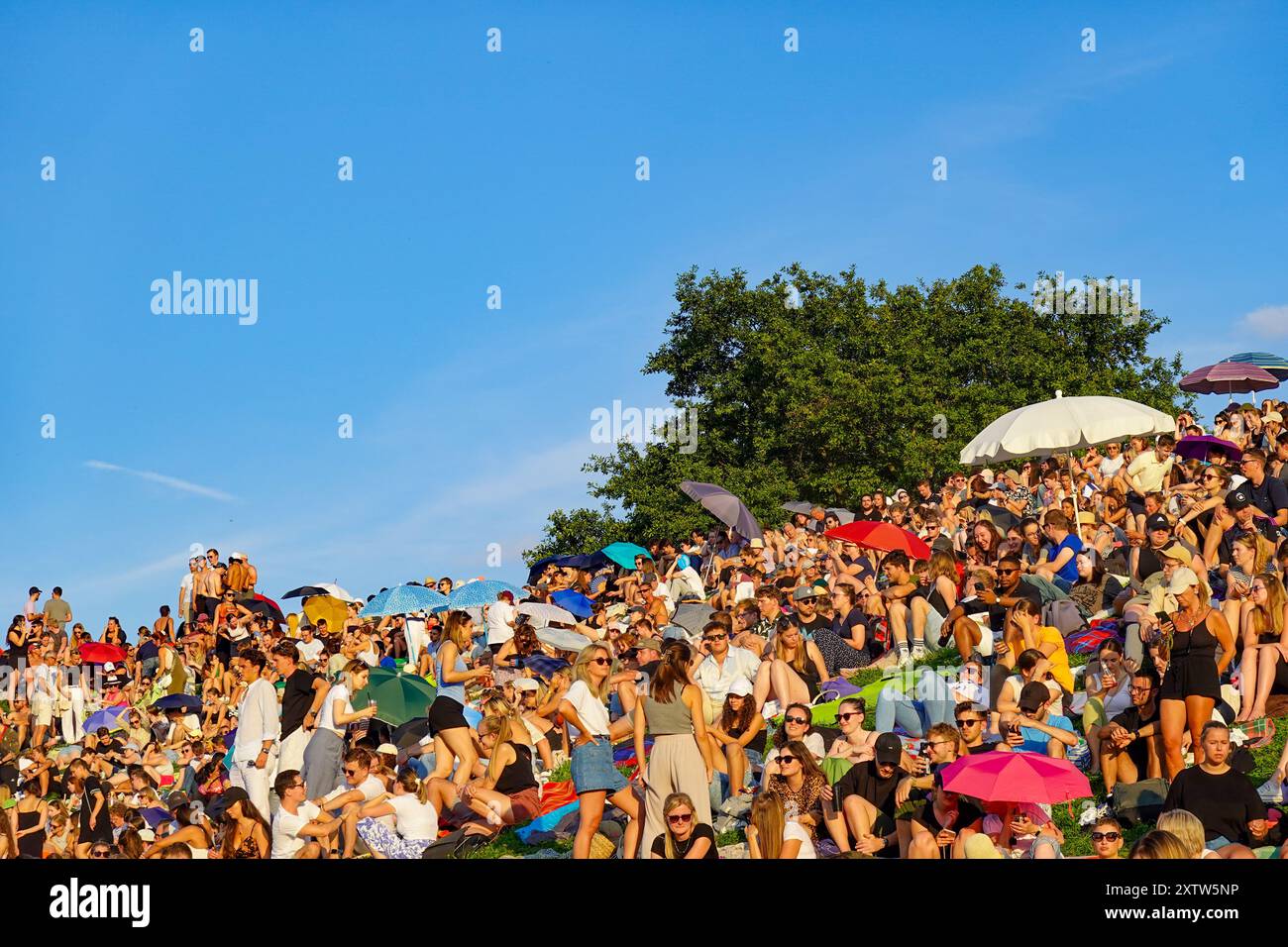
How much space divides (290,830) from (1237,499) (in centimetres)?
969

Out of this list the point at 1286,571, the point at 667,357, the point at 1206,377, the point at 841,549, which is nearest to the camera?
the point at 1286,571

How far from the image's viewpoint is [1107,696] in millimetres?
11328

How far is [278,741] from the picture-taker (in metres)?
12.8

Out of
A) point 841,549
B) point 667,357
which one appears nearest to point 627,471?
point 667,357

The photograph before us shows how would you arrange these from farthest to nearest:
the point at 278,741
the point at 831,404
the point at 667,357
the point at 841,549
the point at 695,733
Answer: the point at 667,357 < the point at 831,404 < the point at 841,549 < the point at 278,741 < the point at 695,733

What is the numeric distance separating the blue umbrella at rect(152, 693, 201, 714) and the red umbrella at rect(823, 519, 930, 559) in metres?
9.43

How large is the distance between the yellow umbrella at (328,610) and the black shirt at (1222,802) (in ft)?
61.5

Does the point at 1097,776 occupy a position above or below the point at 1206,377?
below

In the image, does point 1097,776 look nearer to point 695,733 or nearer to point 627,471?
point 695,733

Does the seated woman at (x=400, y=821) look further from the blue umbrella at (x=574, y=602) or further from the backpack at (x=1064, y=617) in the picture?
the blue umbrella at (x=574, y=602)

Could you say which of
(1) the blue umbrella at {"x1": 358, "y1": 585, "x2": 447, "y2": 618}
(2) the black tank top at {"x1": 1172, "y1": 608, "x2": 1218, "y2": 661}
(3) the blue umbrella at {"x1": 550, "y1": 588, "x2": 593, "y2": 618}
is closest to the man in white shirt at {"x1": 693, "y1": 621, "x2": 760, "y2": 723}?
(2) the black tank top at {"x1": 1172, "y1": 608, "x2": 1218, "y2": 661}

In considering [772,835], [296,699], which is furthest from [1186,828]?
[296,699]

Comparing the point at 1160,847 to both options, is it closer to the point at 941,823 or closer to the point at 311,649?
the point at 941,823
